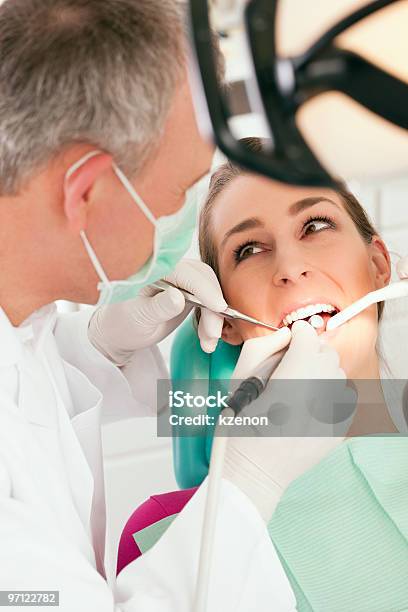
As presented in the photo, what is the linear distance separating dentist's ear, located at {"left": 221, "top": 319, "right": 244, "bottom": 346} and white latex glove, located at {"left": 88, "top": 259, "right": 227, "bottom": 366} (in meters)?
0.08

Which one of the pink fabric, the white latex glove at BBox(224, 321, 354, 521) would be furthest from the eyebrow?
the pink fabric

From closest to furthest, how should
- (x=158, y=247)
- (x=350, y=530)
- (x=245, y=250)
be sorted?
1. (x=158, y=247)
2. (x=350, y=530)
3. (x=245, y=250)

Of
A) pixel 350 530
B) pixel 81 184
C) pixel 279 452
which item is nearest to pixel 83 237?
pixel 81 184

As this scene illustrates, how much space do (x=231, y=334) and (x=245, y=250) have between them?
183 mm

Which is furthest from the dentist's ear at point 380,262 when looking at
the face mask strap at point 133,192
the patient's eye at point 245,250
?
the face mask strap at point 133,192

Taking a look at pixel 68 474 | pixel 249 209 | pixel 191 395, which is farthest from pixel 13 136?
pixel 191 395

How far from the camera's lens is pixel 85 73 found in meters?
1.01

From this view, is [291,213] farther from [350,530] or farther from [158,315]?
[350,530]

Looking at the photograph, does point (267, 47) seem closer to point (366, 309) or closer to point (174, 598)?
point (174, 598)

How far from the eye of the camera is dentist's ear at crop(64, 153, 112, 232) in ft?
3.58

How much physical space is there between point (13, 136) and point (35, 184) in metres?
0.08

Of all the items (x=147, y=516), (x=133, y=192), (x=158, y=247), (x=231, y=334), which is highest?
(x=133, y=192)

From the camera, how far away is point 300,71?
1.83 feet

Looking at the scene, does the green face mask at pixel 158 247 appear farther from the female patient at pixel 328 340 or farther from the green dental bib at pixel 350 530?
the green dental bib at pixel 350 530
